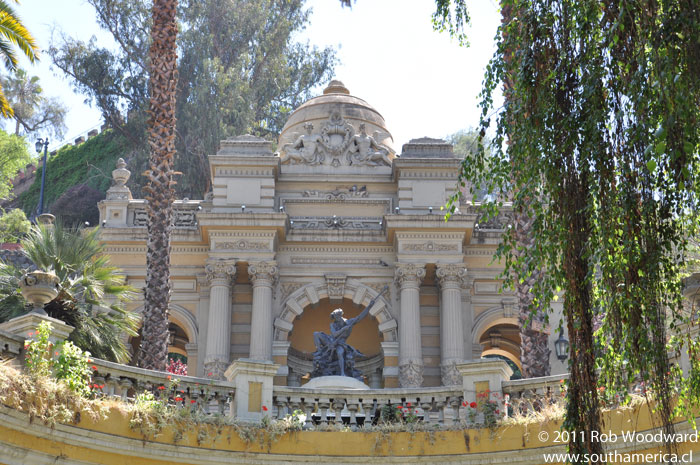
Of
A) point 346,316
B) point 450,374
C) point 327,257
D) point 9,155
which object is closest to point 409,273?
point 327,257

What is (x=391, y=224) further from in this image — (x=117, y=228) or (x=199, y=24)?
(x=199, y=24)

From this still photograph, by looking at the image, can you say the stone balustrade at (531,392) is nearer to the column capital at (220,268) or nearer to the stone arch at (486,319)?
the stone arch at (486,319)

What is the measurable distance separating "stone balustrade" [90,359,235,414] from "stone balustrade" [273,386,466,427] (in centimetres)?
99

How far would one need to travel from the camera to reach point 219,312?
29.0 metres

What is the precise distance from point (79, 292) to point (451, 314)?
39.9 feet

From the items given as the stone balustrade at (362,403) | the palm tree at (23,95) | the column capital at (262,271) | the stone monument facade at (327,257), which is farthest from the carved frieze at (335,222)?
the palm tree at (23,95)

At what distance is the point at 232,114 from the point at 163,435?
35.7 metres

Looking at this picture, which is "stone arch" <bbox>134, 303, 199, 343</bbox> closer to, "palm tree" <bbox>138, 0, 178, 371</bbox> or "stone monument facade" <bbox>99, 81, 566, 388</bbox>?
"stone monument facade" <bbox>99, 81, 566, 388</bbox>

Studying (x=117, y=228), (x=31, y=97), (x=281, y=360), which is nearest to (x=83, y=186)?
(x=31, y=97)

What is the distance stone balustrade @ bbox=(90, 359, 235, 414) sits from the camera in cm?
1570

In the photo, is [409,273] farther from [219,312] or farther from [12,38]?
[12,38]

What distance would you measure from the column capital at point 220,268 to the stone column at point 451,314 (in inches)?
237

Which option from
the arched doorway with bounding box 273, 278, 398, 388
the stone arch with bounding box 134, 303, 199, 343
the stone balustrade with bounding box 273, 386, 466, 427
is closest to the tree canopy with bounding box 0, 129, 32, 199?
the stone arch with bounding box 134, 303, 199, 343

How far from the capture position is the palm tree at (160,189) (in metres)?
22.0
